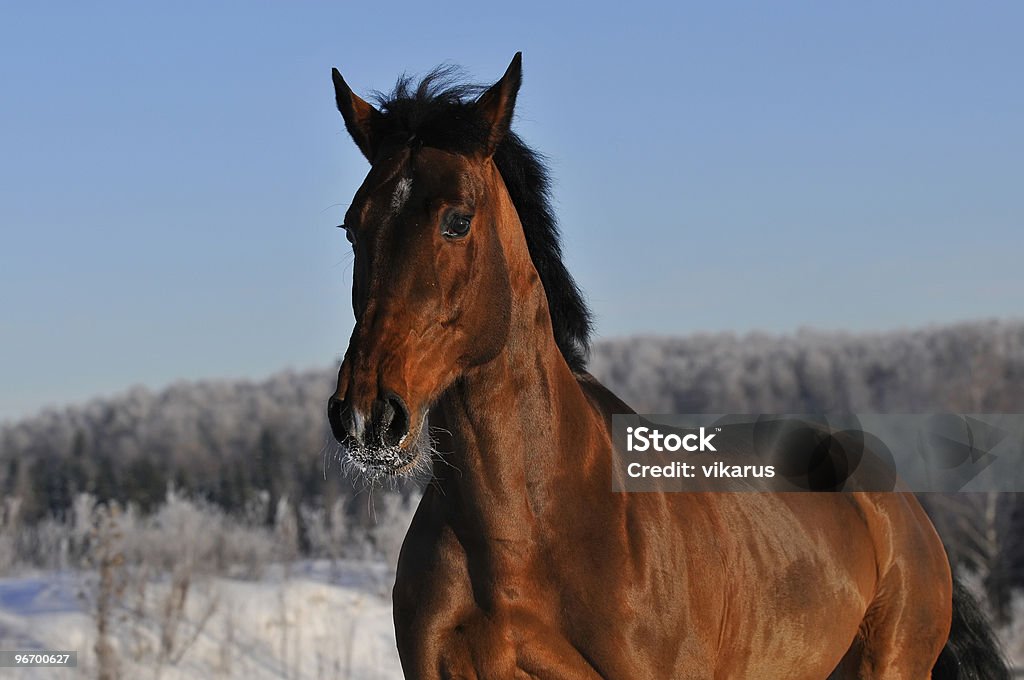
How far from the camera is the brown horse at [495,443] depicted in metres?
3.11

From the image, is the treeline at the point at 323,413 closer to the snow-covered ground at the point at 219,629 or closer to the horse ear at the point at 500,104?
the snow-covered ground at the point at 219,629

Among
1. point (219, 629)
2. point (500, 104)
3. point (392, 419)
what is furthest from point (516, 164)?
point (219, 629)

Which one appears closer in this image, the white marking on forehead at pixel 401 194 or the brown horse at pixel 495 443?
the brown horse at pixel 495 443

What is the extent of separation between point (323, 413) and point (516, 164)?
27.6m

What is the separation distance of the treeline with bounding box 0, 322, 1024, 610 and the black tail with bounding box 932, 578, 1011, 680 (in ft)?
51.1

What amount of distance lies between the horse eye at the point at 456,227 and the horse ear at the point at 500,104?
1.17ft

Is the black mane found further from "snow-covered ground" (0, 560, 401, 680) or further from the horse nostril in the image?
"snow-covered ground" (0, 560, 401, 680)

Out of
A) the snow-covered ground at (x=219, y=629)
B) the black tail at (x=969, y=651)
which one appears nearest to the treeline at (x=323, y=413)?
the snow-covered ground at (x=219, y=629)

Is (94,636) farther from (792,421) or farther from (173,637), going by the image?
(792,421)

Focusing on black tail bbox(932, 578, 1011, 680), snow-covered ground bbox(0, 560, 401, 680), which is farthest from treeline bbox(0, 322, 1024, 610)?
black tail bbox(932, 578, 1011, 680)

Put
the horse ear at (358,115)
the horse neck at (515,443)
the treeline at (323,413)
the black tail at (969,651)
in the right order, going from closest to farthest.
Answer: the horse neck at (515,443), the horse ear at (358,115), the black tail at (969,651), the treeline at (323,413)

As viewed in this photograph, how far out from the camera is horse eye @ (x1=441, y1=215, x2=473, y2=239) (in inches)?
126

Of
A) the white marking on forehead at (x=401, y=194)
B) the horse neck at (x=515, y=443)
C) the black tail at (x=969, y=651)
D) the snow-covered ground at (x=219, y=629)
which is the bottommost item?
the snow-covered ground at (x=219, y=629)

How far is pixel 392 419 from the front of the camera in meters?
2.90
